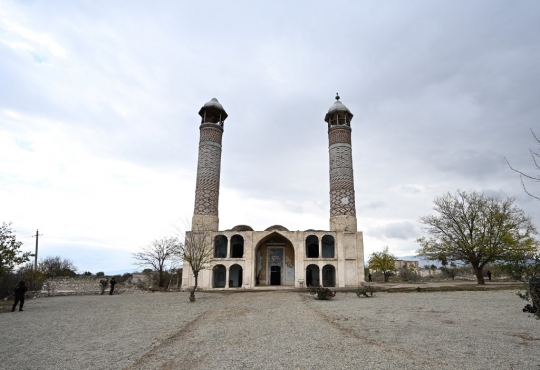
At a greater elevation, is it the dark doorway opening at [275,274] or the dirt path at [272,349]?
the dark doorway opening at [275,274]

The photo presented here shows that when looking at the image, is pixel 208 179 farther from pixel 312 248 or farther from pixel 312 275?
pixel 312 275

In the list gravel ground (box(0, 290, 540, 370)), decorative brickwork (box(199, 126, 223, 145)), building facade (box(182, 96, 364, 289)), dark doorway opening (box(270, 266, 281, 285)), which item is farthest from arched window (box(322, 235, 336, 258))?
gravel ground (box(0, 290, 540, 370))

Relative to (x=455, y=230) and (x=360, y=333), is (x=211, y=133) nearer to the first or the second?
(x=455, y=230)

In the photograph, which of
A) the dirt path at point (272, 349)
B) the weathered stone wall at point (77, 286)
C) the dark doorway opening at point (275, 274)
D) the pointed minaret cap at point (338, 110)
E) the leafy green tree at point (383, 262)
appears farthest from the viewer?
the leafy green tree at point (383, 262)

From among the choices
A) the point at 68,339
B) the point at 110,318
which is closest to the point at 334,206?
the point at 110,318

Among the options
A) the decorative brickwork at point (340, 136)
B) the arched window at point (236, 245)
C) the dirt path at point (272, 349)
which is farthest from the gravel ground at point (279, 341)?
the decorative brickwork at point (340, 136)

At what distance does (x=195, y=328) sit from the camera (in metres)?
8.77

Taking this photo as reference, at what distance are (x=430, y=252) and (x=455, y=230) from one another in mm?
2694

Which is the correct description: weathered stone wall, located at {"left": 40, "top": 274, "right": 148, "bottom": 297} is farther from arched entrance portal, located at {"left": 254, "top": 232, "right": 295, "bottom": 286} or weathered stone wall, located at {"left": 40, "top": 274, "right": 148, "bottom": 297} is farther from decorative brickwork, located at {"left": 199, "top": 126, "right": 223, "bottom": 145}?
decorative brickwork, located at {"left": 199, "top": 126, "right": 223, "bottom": 145}

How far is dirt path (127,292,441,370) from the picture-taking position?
5.32m

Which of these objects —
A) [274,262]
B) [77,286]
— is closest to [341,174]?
[274,262]

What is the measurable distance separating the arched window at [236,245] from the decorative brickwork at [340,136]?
12.8 meters

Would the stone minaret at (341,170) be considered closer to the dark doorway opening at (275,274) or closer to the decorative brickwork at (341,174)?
the decorative brickwork at (341,174)

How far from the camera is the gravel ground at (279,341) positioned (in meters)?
5.43
